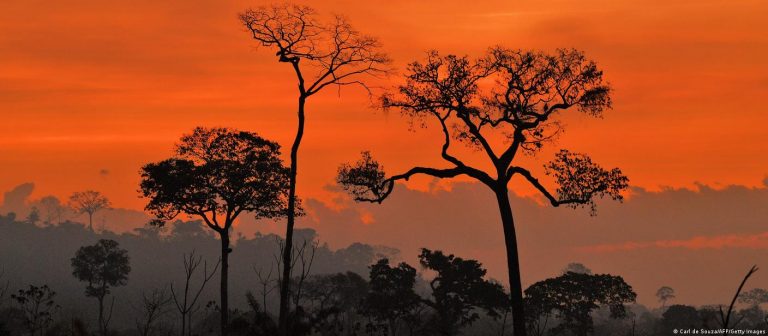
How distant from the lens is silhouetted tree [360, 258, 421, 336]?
7569cm

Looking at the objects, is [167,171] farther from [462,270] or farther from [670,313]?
[670,313]

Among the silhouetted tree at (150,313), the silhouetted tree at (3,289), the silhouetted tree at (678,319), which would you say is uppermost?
the silhouetted tree at (3,289)

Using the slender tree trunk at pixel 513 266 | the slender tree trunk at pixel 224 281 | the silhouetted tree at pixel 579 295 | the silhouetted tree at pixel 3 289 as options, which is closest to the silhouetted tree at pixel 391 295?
the silhouetted tree at pixel 579 295

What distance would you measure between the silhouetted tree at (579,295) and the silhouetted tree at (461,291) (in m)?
7.23

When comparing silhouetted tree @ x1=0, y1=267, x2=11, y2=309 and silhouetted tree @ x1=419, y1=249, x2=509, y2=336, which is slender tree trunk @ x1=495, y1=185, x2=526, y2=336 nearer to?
silhouetted tree @ x1=0, y1=267, x2=11, y2=309

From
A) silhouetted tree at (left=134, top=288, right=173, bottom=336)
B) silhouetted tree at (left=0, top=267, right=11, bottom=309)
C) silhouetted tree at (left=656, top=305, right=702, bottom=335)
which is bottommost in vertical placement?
silhouetted tree at (left=656, top=305, right=702, bottom=335)

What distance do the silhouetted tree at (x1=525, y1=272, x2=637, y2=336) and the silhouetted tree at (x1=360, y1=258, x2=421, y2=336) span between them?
13.0 m

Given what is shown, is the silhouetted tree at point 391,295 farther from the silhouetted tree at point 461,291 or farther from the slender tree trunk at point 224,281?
the slender tree trunk at point 224,281

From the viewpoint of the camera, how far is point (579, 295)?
270 ft

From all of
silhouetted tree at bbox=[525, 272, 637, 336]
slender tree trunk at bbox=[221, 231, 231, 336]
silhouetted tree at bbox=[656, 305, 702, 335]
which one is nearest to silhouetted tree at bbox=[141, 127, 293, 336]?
slender tree trunk at bbox=[221, 231, 231, 336]

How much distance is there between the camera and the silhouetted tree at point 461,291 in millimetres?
74938

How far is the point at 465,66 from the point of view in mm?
33312

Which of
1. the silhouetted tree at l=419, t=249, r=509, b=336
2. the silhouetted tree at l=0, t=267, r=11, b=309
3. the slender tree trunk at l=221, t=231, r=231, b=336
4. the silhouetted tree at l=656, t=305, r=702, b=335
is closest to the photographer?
the silhouetted tree at l=0, t=267, r=11, b=309

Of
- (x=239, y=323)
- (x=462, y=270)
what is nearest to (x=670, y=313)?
(x=462, y=270)
